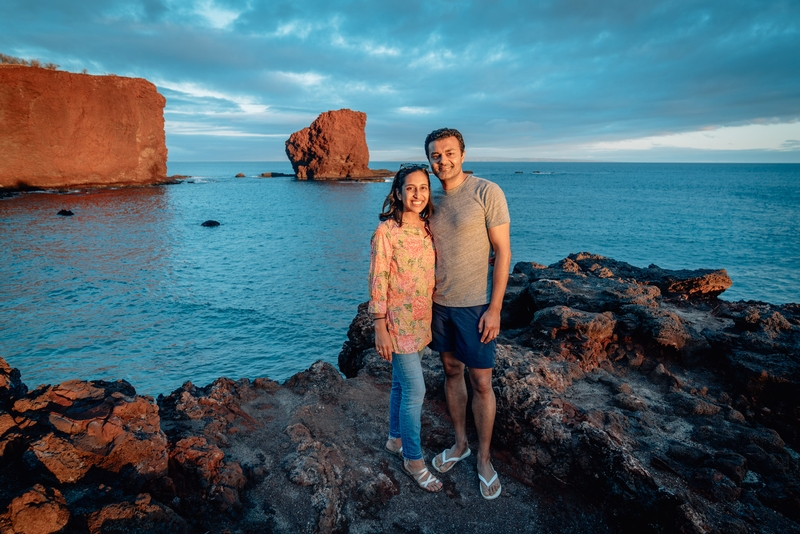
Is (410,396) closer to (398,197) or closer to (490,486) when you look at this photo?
(490,486)

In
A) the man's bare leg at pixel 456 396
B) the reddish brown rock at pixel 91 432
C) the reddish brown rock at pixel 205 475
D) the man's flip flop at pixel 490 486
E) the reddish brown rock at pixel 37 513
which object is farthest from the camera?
the man's bare leg at pixel 456 396

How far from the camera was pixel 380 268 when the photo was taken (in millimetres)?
3004

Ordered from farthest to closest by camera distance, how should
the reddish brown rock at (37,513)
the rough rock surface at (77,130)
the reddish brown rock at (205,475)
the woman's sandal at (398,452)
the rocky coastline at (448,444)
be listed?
the rough rock surface at (77,130), the woman's sandal at (398,452), the reddish brown rock at (205,475), the rocky coastline at (448,444), the reddish brown rock at (37,513)

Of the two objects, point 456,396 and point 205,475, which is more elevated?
point 456,396

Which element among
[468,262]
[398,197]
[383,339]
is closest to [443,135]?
[398,197]

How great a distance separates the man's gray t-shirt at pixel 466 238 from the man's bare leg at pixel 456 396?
1.83 feet

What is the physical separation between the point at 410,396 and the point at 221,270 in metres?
17.0

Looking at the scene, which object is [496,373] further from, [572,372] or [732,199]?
[732,199]

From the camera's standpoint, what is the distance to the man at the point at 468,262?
3.03 metres

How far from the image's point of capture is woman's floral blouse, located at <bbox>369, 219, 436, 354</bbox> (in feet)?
9.84

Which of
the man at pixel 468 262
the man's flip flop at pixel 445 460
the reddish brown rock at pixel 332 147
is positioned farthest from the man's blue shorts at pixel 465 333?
the reddish brown rock at pixel 332 147

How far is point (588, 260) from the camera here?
9836 mm

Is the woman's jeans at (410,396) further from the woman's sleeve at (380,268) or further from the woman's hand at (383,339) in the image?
the woman's sleeve at (380,268)

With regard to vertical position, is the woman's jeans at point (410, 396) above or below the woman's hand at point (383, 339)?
below
